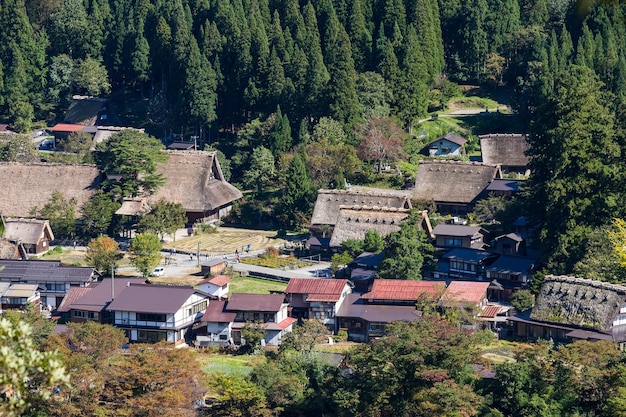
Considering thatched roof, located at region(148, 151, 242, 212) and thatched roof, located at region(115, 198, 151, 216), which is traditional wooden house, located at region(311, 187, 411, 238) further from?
thatched roof, located at region(115, 198, 151, 216)

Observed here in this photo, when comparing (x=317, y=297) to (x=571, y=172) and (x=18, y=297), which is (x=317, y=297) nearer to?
(x=571, y=172)

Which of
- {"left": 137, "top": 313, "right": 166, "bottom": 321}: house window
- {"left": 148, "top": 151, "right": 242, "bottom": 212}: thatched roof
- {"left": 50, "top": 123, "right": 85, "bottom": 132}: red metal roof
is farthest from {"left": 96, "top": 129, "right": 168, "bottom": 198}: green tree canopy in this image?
{"left": 137, "top": 313, "right": 166, "bottom": 321}: house window

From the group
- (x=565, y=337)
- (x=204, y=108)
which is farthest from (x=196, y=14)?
(x=565, y=337)

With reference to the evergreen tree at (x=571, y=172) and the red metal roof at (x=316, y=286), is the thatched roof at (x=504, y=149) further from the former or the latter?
the red metal roof at (x=316, y=286)

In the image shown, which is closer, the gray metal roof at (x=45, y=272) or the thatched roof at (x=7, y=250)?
the gray metal roof at (x=45, y=272)

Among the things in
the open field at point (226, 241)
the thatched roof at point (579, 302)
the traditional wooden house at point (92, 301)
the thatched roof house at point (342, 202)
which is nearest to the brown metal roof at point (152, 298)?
the traditional wooden house at point (92, 301)


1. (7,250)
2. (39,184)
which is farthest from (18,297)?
(39,184)
